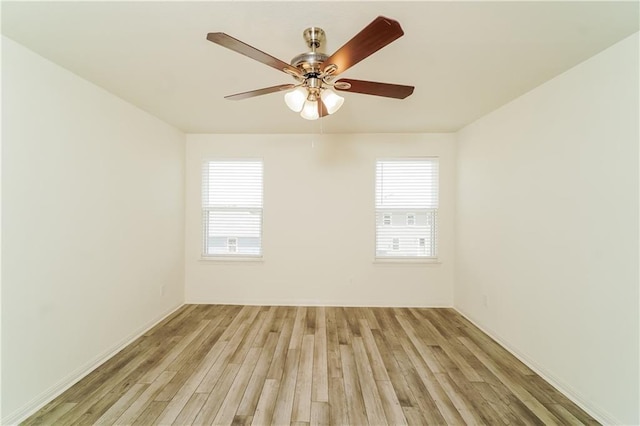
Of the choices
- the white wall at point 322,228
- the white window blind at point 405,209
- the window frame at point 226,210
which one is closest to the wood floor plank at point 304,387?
the white wall at point 322,228

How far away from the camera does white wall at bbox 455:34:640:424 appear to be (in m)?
1.60

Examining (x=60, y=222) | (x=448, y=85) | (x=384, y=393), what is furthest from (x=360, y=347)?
(x=60, y=222)

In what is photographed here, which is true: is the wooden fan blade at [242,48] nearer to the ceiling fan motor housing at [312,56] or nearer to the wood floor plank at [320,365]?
Result: the ceiling fan motor housing at [312,56]

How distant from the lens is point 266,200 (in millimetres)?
3693

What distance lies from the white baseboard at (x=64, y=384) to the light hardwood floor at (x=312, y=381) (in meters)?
0.06

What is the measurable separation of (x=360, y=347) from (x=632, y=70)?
2.88 meters

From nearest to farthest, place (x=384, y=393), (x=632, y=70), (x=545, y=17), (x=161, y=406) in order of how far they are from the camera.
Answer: (x=545, y=17) < (x=632, y=70) < (x=161, y=406) < (x=384, y=393)

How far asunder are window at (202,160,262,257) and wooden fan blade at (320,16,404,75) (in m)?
2.62

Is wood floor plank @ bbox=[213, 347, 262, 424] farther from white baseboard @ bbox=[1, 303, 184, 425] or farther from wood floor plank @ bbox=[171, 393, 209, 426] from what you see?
white baseboard @ bbox=[1, 303, 184, 425]

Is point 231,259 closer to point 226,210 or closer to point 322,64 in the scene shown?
point 226,210

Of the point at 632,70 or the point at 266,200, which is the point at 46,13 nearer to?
the point at 266,200

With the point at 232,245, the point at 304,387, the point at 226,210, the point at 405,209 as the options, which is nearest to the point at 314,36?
the point at 304,387

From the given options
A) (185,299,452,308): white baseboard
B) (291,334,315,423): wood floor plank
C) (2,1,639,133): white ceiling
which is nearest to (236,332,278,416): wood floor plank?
(291,334,315,423): wood floor plank

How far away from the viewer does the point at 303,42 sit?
5.32ft
